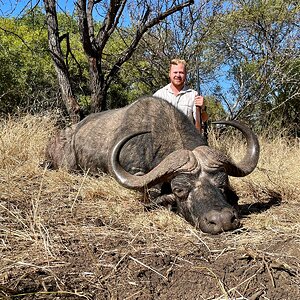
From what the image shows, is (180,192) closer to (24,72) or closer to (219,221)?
(219,221)

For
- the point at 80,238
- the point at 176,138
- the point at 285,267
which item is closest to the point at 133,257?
the point at 80,238

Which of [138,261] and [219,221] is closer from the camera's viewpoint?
[138,261]

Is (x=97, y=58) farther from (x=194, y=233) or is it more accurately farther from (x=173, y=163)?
(x=194, y=233)

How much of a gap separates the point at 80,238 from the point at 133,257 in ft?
1.76

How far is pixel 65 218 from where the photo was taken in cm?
395

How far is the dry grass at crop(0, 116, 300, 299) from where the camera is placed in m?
2.66

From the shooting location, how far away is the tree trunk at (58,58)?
8727 mm

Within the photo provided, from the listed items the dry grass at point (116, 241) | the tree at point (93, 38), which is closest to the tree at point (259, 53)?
the tree at point (93, 38)

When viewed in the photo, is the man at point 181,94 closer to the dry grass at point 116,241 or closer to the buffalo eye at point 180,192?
the dry grass at point 116,241

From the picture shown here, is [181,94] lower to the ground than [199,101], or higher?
higher

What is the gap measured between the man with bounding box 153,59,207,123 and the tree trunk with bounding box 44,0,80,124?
274cm

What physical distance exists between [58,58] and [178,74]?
3.25 m

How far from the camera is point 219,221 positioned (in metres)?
3.63

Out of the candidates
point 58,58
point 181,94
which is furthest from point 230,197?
point 58,58
